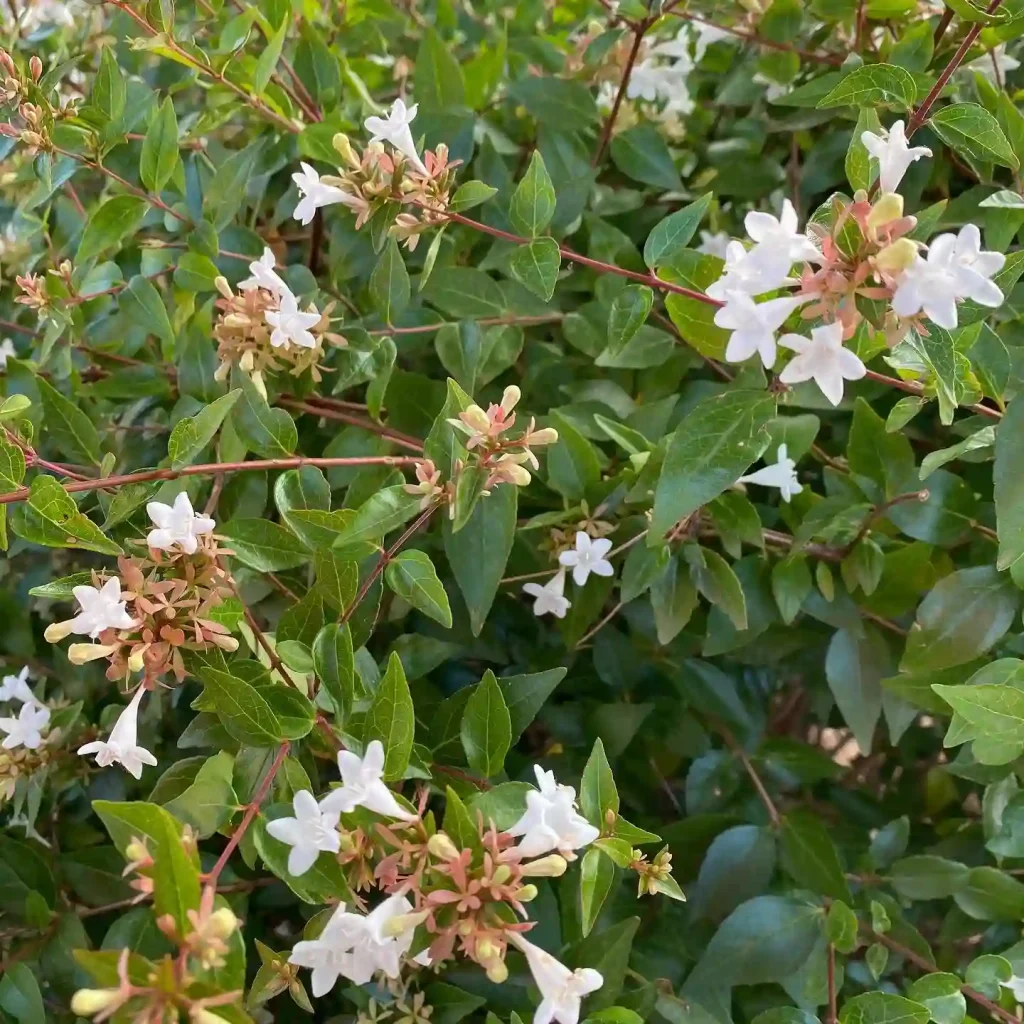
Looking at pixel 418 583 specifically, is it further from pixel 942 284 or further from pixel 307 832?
pixel 942 284

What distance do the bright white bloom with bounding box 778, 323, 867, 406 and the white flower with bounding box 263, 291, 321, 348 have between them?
1.55 ft

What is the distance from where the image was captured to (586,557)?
939mm

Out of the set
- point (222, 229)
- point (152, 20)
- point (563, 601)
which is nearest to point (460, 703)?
point (563, 601)

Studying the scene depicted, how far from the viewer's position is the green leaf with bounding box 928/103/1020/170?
0.76 m

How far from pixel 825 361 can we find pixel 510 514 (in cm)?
34

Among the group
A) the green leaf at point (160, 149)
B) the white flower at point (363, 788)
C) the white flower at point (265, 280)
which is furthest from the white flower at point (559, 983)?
the green leaf at point (160, 149)

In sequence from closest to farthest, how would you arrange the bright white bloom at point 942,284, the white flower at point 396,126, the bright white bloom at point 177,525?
the bright white bloom at point 942,284
the bright white bloom at point 177,525
the white flower at point 396,126

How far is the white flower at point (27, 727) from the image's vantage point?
38.9 inches

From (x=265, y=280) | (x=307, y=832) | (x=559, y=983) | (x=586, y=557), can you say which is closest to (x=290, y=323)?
(x=265, y=280)

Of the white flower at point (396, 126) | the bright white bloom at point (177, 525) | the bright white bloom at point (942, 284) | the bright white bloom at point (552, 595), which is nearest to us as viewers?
the bright white bloom at point (942, 284)

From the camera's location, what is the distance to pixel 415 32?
1411 mm

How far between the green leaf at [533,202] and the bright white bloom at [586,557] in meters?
0.32

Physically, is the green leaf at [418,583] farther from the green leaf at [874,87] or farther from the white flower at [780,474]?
the green leaf at [874,87]

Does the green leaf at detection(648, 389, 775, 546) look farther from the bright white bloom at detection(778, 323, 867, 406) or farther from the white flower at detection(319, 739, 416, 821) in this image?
the white flower at detection(319, 739, 416, 821)
